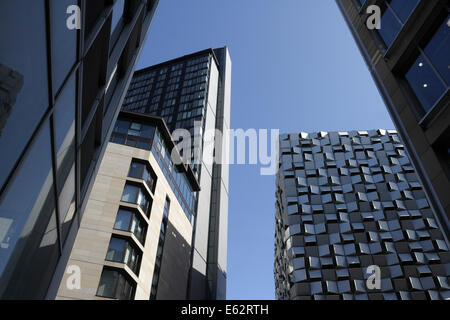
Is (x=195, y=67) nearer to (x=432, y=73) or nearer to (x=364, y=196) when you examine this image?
(x=364, y=196)

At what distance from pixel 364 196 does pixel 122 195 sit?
3233 cm

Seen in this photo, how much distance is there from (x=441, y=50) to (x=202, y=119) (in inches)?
2544

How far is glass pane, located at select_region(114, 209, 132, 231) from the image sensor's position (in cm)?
3127

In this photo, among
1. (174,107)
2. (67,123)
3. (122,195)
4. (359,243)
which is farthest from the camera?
(174,107)

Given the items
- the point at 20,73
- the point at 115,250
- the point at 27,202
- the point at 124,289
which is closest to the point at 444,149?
the point at 27,202

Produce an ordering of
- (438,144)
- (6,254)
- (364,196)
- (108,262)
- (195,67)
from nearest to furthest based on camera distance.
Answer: (6,254)
(438,144)
(108,262)
(364,196)
(195,67)

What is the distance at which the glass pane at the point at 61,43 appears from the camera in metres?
3.92

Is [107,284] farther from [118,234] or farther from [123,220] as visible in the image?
[123,220]

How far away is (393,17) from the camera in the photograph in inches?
566

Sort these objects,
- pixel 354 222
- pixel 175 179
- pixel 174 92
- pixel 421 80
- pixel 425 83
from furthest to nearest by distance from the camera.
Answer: pixel 174 92 < pixel 175 179 < pixel 354 222 < pixel 421 80 < pixel 425 83

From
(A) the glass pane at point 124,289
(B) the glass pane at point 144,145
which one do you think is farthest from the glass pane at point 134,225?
(B) the glass pane at point 144,145

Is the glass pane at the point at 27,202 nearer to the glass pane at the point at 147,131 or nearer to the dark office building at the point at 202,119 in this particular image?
the glass pane at the point at 147,131
